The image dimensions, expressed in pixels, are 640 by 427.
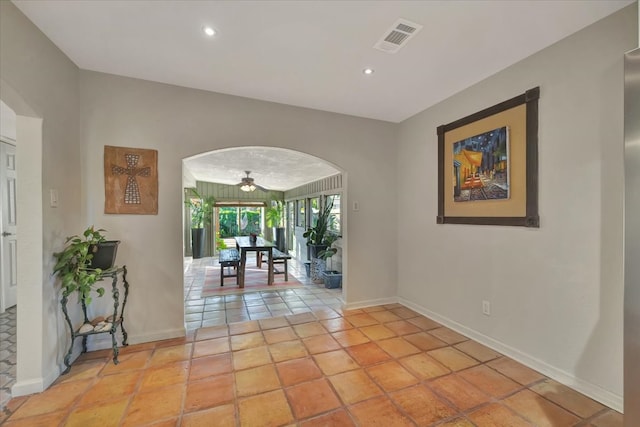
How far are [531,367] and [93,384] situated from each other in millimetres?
3402

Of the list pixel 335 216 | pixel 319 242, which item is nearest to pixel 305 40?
pixel 319 242

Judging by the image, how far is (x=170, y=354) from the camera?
233 cm

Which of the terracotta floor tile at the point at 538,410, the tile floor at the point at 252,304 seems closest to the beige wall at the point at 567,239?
the terracotta floor tile at the point at 538,410

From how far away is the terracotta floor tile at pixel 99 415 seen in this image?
1.55m

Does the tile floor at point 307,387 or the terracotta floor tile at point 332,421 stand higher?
the terracotta floor tile at point 332,421

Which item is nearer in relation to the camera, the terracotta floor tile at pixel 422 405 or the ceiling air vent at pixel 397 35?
the terracotta floor tile at pixel 422 405

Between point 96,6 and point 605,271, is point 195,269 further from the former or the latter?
point 605,271

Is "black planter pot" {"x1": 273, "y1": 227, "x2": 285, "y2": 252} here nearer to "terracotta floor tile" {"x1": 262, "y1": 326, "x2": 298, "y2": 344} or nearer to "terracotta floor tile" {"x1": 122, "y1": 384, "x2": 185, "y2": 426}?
"terracotta floor tile" {"x1": 262, "y1": 326, "x2": 298, "y2": 344}

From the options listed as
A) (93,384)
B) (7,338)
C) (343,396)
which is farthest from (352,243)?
(7,338)

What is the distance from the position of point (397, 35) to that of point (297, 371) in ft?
8.78

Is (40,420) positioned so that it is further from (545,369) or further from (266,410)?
(545,369)

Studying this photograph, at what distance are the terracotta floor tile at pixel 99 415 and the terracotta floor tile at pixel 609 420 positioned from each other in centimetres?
287

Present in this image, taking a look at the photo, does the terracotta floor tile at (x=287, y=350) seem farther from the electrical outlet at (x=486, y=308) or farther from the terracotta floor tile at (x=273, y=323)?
the electrical outlet at (x=486, y=308)

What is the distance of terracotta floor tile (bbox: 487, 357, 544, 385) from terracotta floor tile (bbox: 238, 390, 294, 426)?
171 centimetres
